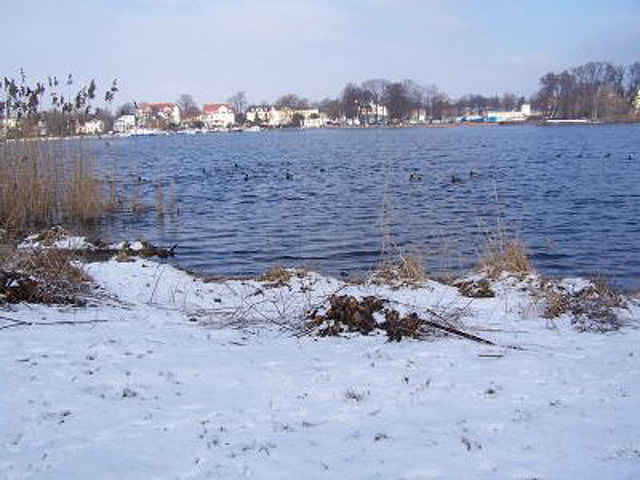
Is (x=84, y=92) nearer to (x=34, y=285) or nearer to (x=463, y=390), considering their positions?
(x=34, y=285)

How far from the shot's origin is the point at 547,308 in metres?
7.84

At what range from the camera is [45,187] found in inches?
662

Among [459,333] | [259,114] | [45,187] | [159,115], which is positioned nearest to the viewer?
[459,333]

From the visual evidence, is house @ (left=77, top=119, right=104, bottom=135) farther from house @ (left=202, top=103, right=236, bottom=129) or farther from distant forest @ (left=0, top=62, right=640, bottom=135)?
house @ (left=202, top=103, right=236, bottom=129)

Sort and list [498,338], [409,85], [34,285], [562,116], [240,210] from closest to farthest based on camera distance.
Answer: [498,338] → [34,285] → [240,210] → [562,116] → [409,85]

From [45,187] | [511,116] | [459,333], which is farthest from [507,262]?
[511,116]

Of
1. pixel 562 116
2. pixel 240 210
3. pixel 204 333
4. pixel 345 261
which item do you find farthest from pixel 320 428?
pixel 562 116

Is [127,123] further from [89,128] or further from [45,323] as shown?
[45,323]

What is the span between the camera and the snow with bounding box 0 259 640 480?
3.88 metres

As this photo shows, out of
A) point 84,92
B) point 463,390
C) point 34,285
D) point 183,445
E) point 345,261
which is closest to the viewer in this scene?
point 183,445

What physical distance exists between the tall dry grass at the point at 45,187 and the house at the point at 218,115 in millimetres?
167191

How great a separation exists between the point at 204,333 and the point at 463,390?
307 cm

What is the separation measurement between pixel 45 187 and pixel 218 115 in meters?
177

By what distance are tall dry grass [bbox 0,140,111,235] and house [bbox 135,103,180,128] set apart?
13324cm
